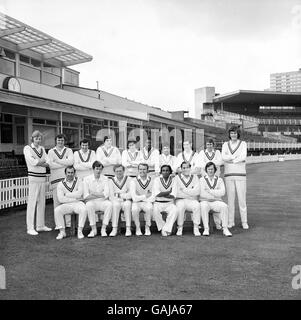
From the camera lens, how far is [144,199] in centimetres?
670

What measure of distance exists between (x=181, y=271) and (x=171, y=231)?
2.05 metres

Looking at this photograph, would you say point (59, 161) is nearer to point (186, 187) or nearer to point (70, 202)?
point (70, 202)

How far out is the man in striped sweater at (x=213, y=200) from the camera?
649 cm

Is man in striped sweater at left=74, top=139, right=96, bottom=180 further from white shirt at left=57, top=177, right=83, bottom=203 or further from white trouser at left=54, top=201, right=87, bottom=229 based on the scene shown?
white trouser at left=54, top=201, right=87, bottom=229

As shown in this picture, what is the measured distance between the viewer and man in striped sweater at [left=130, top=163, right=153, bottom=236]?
6.56 meters

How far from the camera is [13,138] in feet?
50.4

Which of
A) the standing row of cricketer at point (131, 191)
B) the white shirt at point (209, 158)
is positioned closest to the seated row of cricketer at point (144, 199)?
the standing row of cricketer at point (131, 191)

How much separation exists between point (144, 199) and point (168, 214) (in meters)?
0.53

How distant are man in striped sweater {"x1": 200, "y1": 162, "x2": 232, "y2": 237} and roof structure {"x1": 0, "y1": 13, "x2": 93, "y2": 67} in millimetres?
13038

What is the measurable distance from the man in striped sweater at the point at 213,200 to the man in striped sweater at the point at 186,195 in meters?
0.11

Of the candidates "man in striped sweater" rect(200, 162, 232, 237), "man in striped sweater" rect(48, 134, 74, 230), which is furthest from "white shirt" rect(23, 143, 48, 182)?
"man in striped sweater" rect(200, 162, 232, 237)

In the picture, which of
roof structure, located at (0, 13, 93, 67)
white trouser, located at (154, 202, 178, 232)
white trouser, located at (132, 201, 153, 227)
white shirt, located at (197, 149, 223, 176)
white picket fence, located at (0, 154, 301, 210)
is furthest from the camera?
roof structure, located at (0, 13, 93, 67)

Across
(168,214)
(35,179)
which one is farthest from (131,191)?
(35,179)

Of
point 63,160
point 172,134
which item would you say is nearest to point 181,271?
point 63,160
